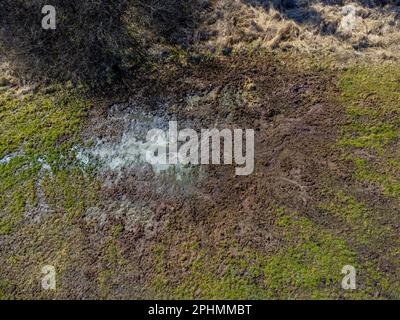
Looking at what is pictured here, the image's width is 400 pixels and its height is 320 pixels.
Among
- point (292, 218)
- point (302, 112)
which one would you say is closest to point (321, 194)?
point (292, 218)

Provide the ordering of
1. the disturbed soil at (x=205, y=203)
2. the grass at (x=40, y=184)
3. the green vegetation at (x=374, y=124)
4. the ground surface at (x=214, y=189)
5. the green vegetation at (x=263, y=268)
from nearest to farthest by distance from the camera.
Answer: the green vegetation at (x=263, y=268)
the ground surface at (x=214, y=189)
the disturbed soil at (x=205, y=203)
the grass at (x=40, y=184)
the green vegetation at (x=374, y=124)

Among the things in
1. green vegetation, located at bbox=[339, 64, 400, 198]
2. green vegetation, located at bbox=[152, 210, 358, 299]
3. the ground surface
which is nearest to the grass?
the ground surface

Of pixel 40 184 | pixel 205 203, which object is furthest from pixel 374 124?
pixel 40 184

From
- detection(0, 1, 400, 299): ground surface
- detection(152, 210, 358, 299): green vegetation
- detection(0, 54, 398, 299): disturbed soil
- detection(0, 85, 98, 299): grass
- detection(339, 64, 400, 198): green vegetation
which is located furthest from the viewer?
detection(339, 64, 400, 198): green vegetation

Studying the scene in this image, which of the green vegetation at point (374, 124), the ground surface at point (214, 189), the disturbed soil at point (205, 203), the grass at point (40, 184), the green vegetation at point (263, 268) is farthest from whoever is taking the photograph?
the green vegetation at point (374, 124)

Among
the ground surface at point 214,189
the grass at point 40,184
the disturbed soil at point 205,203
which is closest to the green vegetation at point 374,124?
the ground surface at point 214,189

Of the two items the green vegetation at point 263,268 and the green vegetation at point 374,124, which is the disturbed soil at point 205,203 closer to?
the green vegetation at point 263,268

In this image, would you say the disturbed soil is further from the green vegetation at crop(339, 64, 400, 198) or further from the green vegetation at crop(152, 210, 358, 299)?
the green vegetation at crop(339, 64, 400, 198)

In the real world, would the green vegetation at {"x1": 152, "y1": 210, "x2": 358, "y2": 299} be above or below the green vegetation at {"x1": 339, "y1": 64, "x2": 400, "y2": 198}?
below
